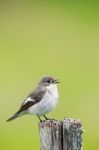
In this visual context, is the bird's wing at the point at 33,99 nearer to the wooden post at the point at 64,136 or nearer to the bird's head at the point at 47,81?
the bird's head at the point at 47,81

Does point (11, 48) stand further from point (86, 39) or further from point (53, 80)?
point (53, 80)

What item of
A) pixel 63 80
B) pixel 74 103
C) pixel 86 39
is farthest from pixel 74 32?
pixel 74 103

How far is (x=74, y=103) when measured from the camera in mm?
21672

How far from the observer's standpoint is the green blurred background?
20.5 meters

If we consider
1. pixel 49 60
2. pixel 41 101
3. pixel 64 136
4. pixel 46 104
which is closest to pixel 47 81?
pixel 41 101

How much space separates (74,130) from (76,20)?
21025mm

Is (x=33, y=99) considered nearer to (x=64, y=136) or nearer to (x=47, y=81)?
(x=47, y=81)

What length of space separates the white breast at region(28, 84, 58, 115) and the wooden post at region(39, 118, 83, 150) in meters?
3.40

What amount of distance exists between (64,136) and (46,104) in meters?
3.69

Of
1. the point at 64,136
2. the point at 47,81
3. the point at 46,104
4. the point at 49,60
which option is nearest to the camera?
the point at 64,136

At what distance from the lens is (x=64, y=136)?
11094 millimetres

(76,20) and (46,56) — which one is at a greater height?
(76,20)

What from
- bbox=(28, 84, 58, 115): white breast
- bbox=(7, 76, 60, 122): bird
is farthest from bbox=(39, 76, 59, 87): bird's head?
bbox=(28, 84, 58, 115): white breast

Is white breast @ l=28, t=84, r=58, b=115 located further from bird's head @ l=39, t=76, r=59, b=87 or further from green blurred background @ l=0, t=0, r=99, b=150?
green blurred background @ l=0, t=0, r=99, b=150
